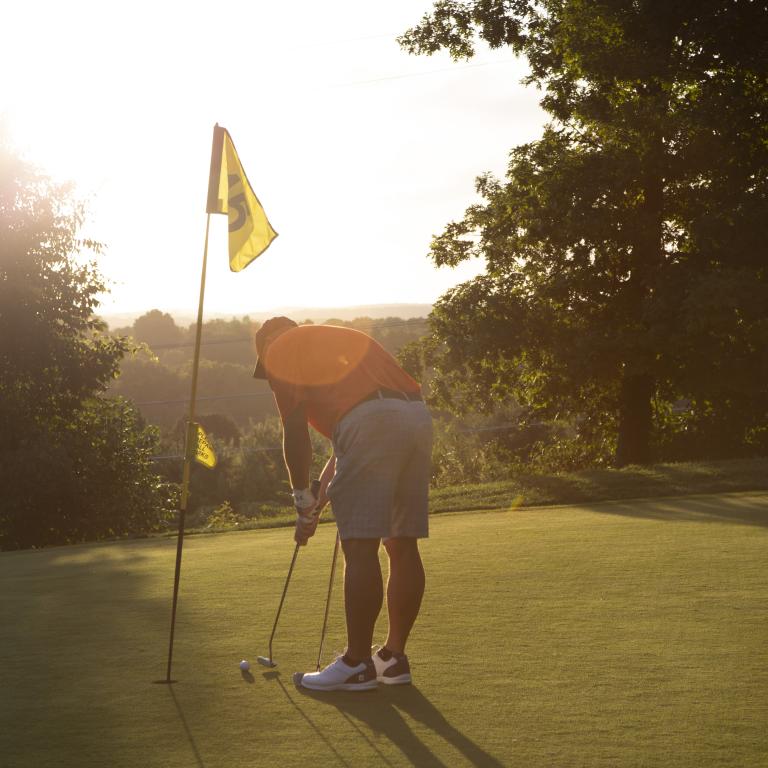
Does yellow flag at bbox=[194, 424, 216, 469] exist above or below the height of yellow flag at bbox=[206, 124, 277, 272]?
below

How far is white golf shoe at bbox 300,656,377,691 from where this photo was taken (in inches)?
201

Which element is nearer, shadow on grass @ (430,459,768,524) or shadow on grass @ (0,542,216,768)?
shadow on grass @ (0,542,216,768)

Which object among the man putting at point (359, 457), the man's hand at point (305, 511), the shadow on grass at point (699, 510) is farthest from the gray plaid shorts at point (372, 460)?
the shadow on grass at point (699, 510)

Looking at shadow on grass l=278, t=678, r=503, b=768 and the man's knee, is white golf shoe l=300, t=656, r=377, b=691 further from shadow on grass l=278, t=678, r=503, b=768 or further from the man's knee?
the man's knee

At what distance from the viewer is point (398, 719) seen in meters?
4.59

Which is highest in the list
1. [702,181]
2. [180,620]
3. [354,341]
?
[702,181]

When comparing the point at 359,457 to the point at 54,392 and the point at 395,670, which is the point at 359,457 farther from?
the point at 54,392

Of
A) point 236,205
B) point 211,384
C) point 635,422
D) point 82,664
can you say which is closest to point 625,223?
point 635,422

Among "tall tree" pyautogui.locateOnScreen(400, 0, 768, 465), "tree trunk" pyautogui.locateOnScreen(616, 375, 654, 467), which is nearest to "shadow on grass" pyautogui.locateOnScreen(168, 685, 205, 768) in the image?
"tall tree" pyautogui.locateOnScreen(400, 0, 768, 465)

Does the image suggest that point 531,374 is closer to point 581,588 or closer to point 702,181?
point 702,181

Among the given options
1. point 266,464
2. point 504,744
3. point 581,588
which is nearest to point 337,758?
point 504,744

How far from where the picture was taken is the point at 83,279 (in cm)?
2916

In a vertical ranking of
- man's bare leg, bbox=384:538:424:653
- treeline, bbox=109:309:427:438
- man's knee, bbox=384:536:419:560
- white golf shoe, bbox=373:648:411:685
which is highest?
man's knee, bbox=384:536:419:560

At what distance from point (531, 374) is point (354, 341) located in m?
20.7
